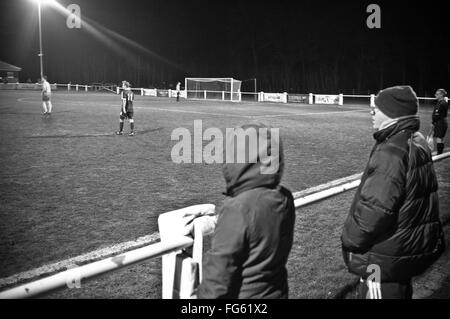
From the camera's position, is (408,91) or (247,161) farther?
(408,91)

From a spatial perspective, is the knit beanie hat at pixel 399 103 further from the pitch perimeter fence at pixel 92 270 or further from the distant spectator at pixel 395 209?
the pitch perimeter fence at pixel 92 270

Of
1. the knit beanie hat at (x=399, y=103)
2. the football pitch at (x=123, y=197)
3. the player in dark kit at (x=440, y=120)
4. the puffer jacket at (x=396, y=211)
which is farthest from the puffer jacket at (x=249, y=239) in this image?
the player in dark kit at (x=440, y=120)

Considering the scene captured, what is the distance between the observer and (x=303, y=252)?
4559 mm

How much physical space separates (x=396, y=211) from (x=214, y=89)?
44119 millimetres

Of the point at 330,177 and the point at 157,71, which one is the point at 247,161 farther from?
the point at 157,71

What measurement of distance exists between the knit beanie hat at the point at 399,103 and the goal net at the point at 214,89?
39.5 metres

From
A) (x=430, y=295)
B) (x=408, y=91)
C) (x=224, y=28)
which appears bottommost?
(x=430, y=295)

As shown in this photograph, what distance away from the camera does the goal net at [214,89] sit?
42.8 meters

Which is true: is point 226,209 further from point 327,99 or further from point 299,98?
point 299,98

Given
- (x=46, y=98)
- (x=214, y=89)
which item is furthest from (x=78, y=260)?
(x=214, y=89)

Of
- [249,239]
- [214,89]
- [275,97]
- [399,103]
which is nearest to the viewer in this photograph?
[249,239]

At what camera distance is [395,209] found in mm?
2299

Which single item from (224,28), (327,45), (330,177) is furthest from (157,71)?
(330,177)
